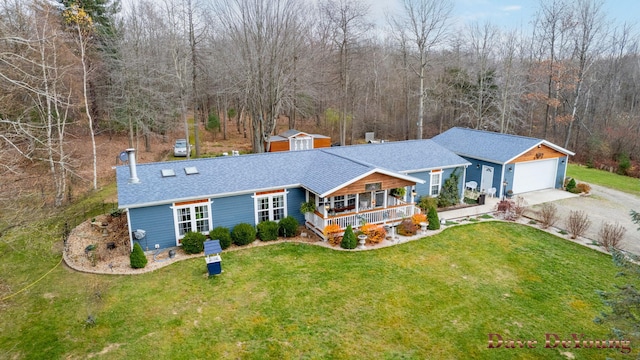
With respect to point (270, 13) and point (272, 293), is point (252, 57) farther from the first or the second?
point (272, 293)

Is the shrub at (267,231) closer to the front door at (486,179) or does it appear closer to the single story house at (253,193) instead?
the single story house at (253,193)

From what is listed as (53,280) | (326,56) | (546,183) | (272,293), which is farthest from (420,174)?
(326,56)

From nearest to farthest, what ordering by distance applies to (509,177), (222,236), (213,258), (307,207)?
(213,258) < (222,236) < (307,207) < (509,177)

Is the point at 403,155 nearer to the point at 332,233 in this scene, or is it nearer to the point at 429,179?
the point at 429,179

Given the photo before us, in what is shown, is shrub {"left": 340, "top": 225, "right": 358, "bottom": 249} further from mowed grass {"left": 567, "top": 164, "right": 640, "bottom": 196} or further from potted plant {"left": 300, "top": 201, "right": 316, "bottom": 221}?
mowed grass {"left": 567, "top": 164, "right": 640, "bottom": 196}

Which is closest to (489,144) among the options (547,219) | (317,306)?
(547,219)

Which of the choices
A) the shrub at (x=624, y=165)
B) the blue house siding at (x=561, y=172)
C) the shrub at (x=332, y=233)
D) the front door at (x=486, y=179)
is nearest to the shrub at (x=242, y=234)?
the shrub at (x=332, y=233)

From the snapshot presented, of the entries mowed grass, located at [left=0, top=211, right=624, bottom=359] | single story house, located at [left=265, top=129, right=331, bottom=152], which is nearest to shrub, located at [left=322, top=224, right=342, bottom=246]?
mowed grass, located at [left=0, top=211, right=624, bottom=359]

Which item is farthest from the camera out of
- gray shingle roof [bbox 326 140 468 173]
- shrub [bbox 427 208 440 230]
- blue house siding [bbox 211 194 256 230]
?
gray shingle roof [bbox 326 140 468 173]
